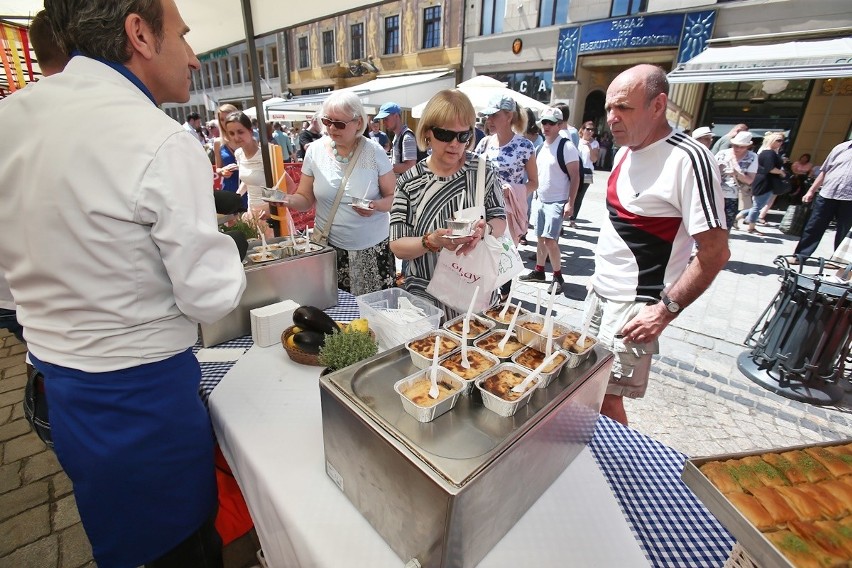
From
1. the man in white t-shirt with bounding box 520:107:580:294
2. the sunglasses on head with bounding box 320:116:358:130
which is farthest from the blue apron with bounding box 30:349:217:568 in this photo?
the man in white t-shirt with bounding box 520:107:580:294

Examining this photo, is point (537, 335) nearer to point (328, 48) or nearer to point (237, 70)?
point (328, 48)

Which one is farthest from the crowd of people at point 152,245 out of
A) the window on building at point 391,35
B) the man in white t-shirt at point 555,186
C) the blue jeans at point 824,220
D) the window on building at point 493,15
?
the window on building at point 391,35

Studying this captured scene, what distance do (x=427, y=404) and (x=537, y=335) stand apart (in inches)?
18.6

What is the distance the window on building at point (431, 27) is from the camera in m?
19.6

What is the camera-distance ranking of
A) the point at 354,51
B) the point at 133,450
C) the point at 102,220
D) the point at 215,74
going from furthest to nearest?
1. the point at 215,74
2. the point at 354,51
3. the point at 133,450
4. the point at 102,220

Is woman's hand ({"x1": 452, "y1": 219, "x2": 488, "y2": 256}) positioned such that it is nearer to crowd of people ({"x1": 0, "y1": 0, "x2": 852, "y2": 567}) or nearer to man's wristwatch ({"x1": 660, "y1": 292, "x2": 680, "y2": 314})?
crowd of people ({"x1": 0, "y1": 0, "x2": 852, "y2": 567})

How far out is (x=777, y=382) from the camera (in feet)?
11.1

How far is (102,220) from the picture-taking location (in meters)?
0.99

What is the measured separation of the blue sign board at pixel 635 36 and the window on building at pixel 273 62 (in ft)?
67.3

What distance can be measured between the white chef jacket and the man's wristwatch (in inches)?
70.2

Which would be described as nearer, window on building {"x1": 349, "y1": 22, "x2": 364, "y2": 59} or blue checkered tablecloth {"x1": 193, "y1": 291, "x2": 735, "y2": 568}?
blue checkered tablecloth {"x1": 193, "y1": 291, "x2": 735, "y2": 568}

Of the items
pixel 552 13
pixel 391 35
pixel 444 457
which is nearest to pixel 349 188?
pixel 444 457

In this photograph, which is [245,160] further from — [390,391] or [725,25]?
[725,25]

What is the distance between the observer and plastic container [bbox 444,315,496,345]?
4.48 feet
